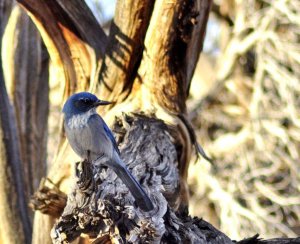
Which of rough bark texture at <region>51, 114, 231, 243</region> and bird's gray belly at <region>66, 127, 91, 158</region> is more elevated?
bird's gray belly at <region>66, 127, 91, 158</region>

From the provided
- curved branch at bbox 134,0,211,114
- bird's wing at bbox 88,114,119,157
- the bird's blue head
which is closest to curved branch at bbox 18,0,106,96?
curved branch at bbox 134,0,211,114

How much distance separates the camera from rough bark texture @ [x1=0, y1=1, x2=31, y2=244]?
19.0 feet

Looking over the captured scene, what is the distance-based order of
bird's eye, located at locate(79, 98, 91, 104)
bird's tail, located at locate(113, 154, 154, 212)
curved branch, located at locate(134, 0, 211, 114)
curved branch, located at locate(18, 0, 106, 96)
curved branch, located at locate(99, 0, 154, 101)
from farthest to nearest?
curved branch, located at locate(18, 0, 106, 96) → curved branch, located at locate(99, 0, 154, 101) → curved branch, located at locate(134, 0, 211, 114) → bird's eye, located at locate(79, 98, 91, 104) → bird's tail, located at locate(113, 154, 154, 212)

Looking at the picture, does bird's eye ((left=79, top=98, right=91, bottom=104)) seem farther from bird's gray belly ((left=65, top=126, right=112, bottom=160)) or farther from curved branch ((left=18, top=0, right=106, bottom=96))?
curved branch ((left=18, top=0, right=106, bottom=96))

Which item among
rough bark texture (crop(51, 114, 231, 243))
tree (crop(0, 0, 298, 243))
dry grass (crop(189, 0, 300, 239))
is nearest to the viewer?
rough bark texture (crop(51, 114, 231, 243))

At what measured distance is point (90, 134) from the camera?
13.5 feet

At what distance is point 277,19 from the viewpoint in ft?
32.2

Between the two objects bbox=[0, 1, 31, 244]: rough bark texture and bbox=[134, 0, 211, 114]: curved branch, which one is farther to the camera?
bbox=[0, 1, 31, 244]: rough bark texture

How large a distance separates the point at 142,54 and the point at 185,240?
1.69 metres

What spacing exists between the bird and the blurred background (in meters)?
4.70

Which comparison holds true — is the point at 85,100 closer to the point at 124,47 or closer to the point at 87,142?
the point at 87,142

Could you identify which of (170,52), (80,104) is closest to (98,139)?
(80,104)

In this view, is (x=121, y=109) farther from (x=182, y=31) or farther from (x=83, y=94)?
(x=83, y=94)

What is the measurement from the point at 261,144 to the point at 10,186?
4394 mm
